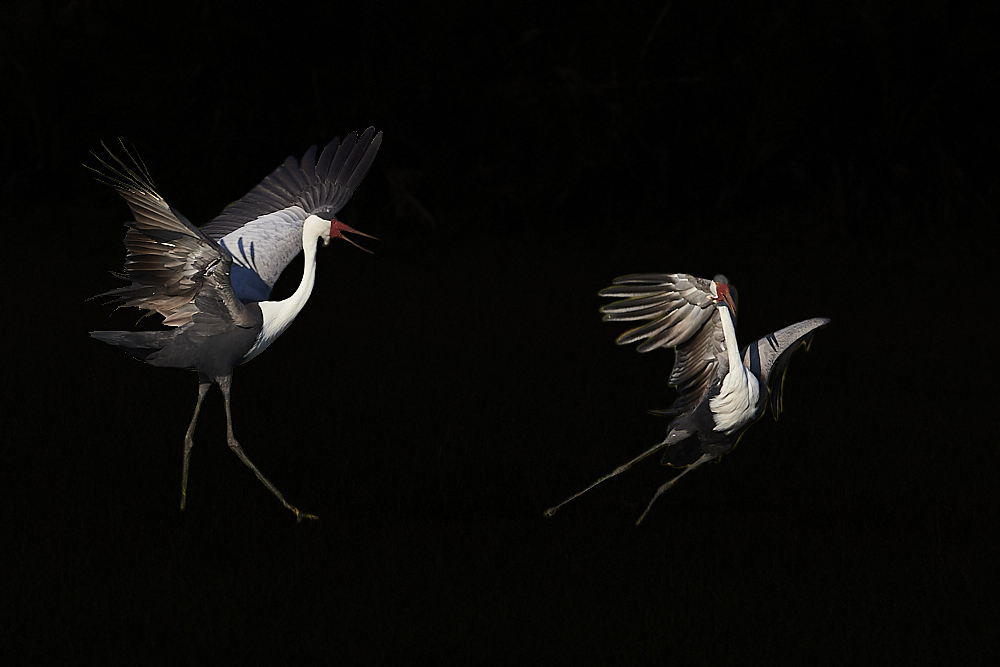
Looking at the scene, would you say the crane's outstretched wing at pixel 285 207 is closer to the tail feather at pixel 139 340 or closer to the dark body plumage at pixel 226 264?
the dark body plumage at pixel 226 264

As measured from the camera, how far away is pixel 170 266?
Result: 667 cm

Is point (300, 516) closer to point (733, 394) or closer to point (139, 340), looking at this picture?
point (139, 340)

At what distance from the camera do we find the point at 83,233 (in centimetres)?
1666

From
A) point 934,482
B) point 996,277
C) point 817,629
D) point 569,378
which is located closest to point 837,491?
point 934,482

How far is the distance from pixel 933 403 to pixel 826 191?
8.80 metres

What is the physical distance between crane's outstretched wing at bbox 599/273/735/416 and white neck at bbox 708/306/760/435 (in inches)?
3.5

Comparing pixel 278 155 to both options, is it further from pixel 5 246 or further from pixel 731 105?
pixel 731 105

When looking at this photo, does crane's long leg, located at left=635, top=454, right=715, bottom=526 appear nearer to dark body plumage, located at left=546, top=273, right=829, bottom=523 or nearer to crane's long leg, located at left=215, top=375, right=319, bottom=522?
dark body plumage, located at left=546, top=273, right=829, bottom=523

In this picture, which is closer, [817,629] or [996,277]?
[817,629]

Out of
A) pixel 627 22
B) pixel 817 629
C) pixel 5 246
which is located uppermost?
pixel 627 22

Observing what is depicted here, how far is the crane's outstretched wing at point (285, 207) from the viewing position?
26.5ft

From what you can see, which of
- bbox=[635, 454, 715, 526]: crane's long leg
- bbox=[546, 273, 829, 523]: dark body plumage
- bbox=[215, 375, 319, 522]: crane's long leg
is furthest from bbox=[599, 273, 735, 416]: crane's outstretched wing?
bbox=[215, 375, 319, 522]: crane's long leg

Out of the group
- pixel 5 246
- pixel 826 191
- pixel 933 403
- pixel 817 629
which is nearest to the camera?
pixel 817 629

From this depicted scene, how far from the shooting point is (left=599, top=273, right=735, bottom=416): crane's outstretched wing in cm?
681
